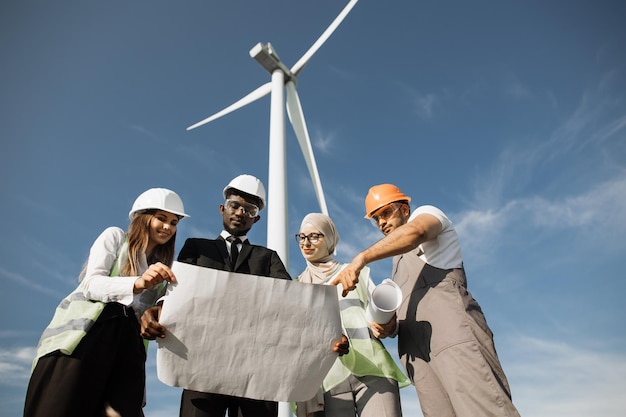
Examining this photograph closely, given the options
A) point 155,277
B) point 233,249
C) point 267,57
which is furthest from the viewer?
point 267,57

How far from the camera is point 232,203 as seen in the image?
4.53 m

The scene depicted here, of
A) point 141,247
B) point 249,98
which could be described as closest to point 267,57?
point 249,98

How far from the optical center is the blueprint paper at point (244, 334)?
3.15 m

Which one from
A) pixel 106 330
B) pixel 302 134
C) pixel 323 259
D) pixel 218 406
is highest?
pixel 302 134

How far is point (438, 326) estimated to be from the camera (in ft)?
12.8

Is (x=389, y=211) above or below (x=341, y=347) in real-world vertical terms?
above

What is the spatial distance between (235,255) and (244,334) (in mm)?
1191

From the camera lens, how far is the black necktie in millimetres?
4238

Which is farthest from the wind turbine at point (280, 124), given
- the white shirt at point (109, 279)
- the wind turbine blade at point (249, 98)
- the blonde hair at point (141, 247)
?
the white shirt at point (109, 279)

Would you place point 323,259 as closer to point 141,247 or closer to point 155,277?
point 141,247

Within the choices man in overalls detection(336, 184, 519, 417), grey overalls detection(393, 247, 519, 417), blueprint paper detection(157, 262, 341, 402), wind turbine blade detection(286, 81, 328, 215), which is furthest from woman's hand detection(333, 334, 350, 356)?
wind turbine blade detection(286, 81, 328, 215)

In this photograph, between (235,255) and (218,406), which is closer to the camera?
(218,406)

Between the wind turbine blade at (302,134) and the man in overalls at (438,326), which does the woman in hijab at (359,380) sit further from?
Result: the wind turbine blade at (302,134)

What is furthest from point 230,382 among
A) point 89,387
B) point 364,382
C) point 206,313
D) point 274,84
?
point 274,84
